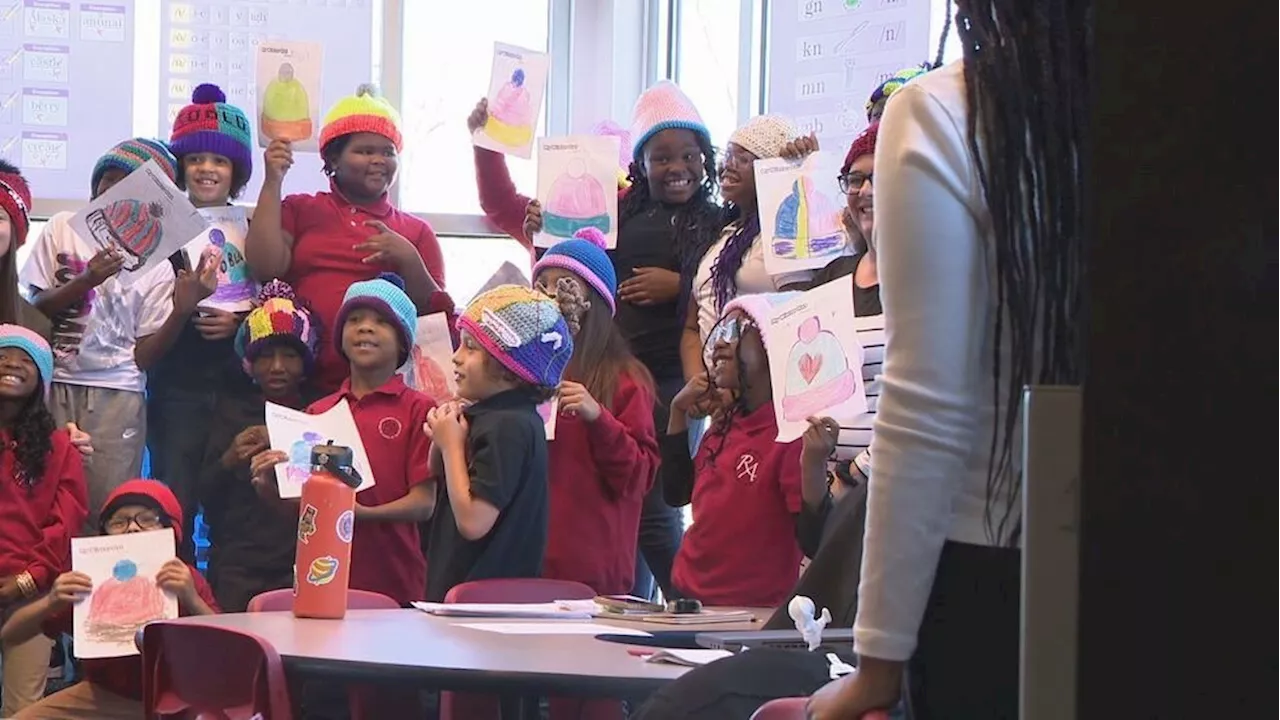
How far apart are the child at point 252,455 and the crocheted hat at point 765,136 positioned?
53.1 inches

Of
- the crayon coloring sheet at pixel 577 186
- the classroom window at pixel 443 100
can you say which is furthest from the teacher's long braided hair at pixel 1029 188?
the classroom window at pixel 443 100

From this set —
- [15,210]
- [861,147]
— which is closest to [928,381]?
[861,147]

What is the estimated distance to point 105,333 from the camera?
189 inches

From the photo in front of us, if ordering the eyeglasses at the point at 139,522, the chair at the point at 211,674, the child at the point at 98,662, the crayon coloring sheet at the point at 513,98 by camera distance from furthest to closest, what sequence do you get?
the crayon coloring sheet at the point at 513,98
the eyeglasses at the point at 139,522
the child at the point at 98,662
the chair at the point at 211,674

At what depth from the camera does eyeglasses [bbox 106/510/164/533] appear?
13.4 feet

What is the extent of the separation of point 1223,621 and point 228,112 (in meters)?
4.83

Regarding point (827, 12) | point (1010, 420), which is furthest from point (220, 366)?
point (1010, 420)

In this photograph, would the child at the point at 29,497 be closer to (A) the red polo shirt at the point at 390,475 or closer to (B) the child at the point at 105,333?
(B) the child at the point at 105,333

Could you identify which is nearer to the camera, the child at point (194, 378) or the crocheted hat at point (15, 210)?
the crocheted hat at point (15, 210)

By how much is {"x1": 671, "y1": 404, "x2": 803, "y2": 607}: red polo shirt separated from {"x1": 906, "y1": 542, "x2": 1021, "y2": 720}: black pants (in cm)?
216

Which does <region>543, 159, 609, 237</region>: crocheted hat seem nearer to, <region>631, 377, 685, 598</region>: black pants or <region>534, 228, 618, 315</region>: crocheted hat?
<region>534, 228, 618, 315</region>: crocheted hat

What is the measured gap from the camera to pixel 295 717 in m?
2.27

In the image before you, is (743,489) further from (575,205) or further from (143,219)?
(143,219)

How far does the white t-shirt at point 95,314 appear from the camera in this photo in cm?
472
